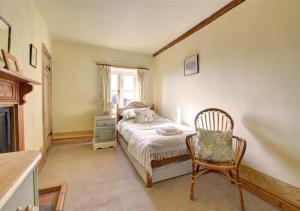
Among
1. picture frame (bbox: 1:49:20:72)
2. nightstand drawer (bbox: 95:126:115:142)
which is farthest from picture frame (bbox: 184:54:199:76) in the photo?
picture frame (bbox: 1:49:20:72)

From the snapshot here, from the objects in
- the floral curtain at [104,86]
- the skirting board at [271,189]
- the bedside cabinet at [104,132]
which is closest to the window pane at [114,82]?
the floral curtain at [104,86]

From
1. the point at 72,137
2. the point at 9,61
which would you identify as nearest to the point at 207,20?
the point at 9,61

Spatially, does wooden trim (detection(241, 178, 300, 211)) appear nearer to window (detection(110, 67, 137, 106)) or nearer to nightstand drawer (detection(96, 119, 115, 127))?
nightstand drawer (detection(96, 119, 115, 127))

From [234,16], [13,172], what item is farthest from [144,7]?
[13,172]

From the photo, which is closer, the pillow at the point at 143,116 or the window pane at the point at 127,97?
the pillow at the point at 143,116

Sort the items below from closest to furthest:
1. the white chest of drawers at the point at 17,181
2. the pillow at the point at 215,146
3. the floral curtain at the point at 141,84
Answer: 1. the white chest of drawers at the point at 17,181
2. the pillow at the point at 215,146
3. the floral curtain at the point at 141,84

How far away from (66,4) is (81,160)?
2530 mm

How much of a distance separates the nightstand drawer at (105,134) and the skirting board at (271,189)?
260 centimetres

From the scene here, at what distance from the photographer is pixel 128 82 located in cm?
442

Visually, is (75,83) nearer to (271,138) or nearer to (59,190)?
(59,190)

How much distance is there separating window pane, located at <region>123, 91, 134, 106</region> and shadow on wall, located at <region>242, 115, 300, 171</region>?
10.1 ft

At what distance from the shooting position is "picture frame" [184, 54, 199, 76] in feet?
9.57

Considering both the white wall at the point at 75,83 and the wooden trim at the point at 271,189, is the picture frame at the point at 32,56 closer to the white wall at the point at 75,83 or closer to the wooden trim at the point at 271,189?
the white wall at the point at 75,83

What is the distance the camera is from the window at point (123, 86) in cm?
423
